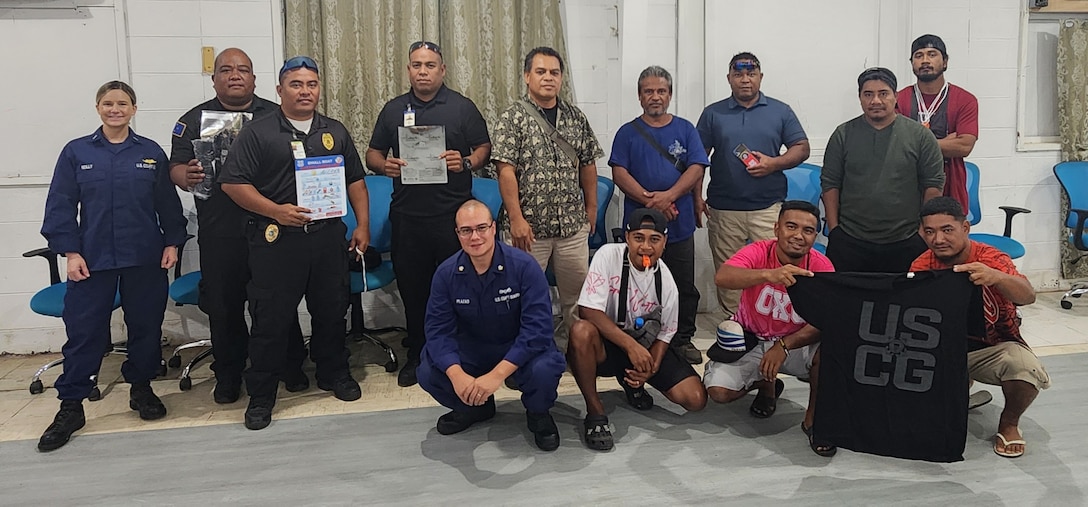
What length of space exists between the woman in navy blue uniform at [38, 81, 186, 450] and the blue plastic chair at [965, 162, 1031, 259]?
4216mm

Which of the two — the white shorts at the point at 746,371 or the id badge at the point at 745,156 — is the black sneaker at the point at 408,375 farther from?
the id badge at the point at 745,156

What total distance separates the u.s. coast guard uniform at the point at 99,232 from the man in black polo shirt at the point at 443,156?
39.4 inches

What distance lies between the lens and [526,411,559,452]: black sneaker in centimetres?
298

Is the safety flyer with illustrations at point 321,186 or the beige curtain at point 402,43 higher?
the beige curtain at point 402,43

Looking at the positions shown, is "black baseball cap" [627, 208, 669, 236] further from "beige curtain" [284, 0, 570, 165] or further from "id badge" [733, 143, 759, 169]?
"beige curtain" [284, 0, 570, 165]

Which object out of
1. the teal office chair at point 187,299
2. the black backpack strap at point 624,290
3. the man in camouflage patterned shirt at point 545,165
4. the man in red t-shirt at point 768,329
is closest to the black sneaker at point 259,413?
the teal office chair at point 187,299

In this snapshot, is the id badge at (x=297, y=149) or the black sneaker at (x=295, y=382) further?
the black sneaker at (x=295, y=382)

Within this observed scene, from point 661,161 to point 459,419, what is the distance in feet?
5.39

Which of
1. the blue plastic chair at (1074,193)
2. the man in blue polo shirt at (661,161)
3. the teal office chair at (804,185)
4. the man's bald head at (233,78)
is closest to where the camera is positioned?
the man's bald head at (233,78)

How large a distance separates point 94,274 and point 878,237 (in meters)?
3.36

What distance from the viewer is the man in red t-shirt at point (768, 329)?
2.99 metres

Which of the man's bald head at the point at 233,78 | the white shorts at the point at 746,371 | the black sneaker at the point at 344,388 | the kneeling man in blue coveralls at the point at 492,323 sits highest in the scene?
the man's bald head at the point at 233,78

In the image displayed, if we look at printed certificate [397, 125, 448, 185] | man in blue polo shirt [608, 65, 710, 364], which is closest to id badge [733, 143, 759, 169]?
man in blue polo shirt [608, 65, 710, 364]

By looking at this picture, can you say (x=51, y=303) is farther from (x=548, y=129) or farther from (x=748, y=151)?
(x=748, y=151)
